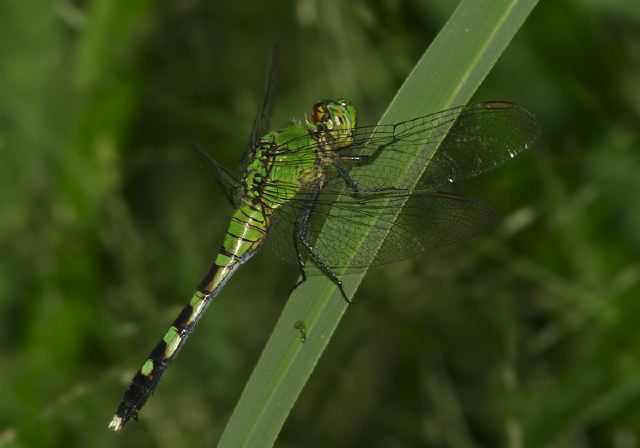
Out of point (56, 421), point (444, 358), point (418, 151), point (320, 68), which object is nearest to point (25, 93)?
point (320, 68)

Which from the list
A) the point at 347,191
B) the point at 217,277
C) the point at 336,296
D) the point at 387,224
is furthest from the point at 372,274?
the point at 336,296

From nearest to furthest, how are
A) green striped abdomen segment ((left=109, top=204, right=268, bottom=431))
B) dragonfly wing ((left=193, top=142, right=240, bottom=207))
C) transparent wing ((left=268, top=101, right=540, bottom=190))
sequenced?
1. transparent wing ((left=268, top=101, right=540, bottom=190))
2. green striped abdomen segment ((left=109, top=204, right=268, bottom=431))
3. dragonfly wing ((left=193, top=142, right=240, bottom=207))

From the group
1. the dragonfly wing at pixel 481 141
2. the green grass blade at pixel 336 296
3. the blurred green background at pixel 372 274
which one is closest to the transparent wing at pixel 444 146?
the dragonfly wing at pixel 481 141

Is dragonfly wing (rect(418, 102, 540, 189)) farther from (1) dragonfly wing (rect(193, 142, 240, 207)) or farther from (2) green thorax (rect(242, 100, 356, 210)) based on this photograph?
(1) dragonfly wing (rect(193, 142, 240, 207))

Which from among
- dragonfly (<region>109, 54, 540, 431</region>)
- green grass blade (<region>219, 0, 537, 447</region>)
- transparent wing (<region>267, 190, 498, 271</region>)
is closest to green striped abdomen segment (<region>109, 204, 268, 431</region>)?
dragonfly (<region>109, 54, 540, 431</region>)

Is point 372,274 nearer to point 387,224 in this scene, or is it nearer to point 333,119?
point 333,119

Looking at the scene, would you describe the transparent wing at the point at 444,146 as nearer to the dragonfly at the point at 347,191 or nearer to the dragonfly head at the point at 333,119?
the dragonfly at the point at 347,191
